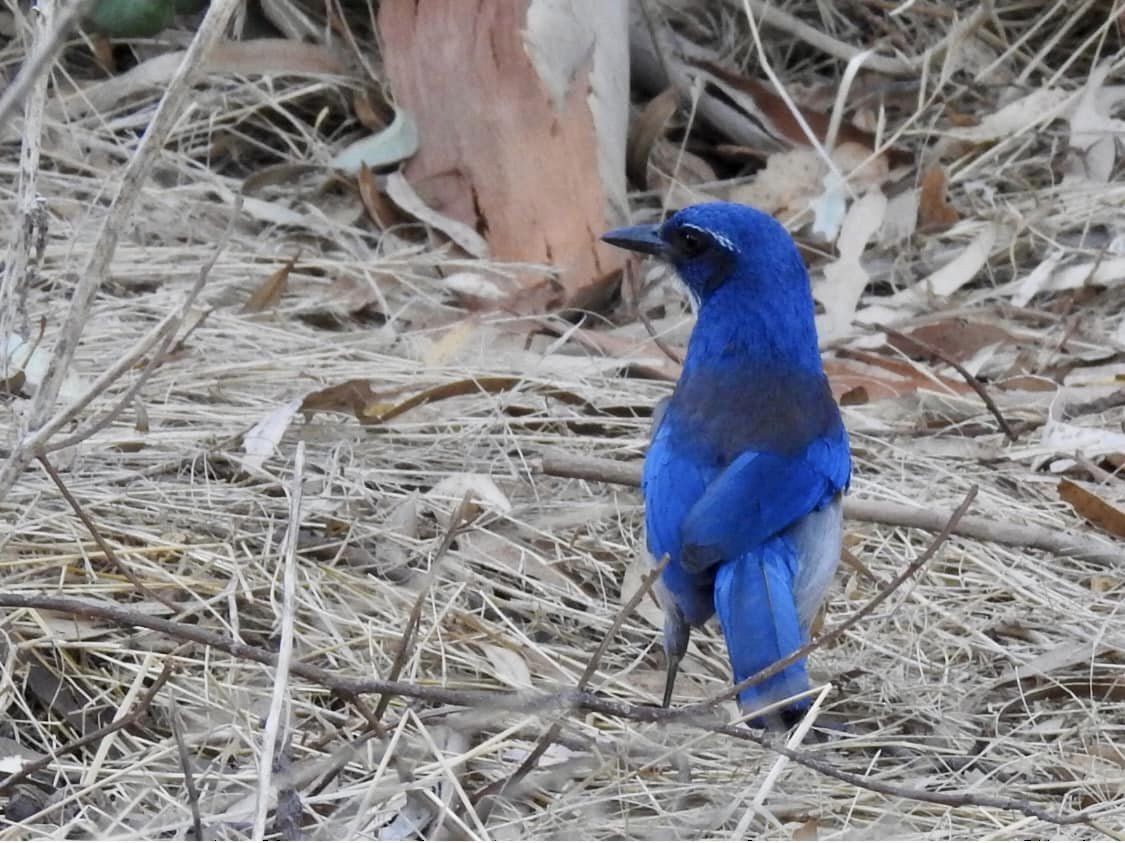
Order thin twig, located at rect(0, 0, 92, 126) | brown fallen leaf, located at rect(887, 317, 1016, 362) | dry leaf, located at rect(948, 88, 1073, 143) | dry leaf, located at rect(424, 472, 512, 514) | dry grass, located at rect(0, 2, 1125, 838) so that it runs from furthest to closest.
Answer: dry leaf, located at rect(948, 88, 1073, 143) → brown fallen leaf, located at rect(887, 317, 1016, 362) → dry leaf, located at rect(424, 472, 512, 514) → dry grass, located at rect(0, 2, 1125, 838) → thin twig, located at rect(0, 0, 92, 126)

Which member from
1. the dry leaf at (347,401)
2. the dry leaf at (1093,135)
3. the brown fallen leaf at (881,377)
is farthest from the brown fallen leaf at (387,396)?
the dry leaf at (1093,135)

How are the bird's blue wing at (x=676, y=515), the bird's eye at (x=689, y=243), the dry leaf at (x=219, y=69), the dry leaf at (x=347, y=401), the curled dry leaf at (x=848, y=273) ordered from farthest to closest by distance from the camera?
the dry leaf at (x=219, y=69) → the curled dry leaf at (x=848, y=273) → the dry leaf at (x=347, y=401) → the bird's eye at (x=689, y=243) → the bird's blue wing at (x=676, y=515)

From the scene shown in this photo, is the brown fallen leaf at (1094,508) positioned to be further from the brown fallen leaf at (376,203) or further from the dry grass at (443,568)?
the brown fallen leaf at (376,203)

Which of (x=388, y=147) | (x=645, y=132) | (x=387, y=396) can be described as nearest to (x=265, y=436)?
(x=387, y=396)

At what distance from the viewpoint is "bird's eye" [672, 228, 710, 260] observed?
3580 mm

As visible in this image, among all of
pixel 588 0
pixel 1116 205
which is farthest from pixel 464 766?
pixel 1116 205

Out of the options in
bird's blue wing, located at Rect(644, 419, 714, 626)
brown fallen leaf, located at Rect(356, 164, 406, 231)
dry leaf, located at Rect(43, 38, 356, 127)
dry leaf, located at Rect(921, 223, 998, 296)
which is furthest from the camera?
dry leaf, located at Rect(43, 38, 356, 127)

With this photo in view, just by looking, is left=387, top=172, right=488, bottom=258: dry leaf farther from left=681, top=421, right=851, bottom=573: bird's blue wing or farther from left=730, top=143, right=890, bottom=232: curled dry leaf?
left=681, top=421, right=851, bottom=573: bird's blue wing

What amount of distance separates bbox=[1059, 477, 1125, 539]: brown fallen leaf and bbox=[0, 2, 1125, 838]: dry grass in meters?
0.05

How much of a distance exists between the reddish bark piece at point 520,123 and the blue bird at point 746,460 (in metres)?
1.25

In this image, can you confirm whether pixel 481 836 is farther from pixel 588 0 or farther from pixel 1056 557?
pixel 588 0

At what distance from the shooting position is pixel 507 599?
3559 mm

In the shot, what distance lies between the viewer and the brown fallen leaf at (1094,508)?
3.83 metres

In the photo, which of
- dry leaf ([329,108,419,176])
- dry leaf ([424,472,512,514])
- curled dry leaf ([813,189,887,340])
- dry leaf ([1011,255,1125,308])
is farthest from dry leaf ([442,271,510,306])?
dry leaf ([1011,255,1125,308])
